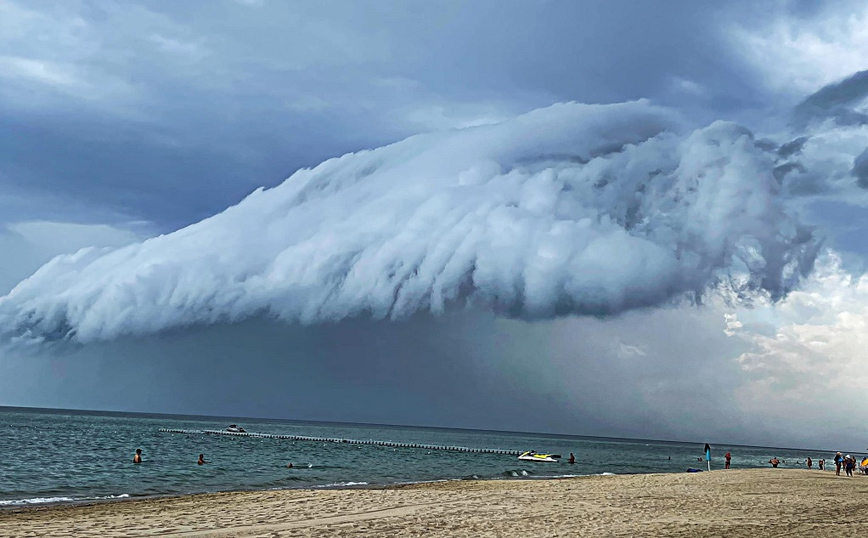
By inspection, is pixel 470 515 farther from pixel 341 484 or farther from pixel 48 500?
pixel 341 484

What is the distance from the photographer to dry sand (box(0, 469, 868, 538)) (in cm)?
2022

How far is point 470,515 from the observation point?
23.4 m

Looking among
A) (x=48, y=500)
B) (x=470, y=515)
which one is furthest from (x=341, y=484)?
(x=470, y=515)

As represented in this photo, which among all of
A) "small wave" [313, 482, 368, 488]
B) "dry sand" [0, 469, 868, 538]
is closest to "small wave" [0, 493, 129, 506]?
"dry sand" [0, 469, 868, 538]

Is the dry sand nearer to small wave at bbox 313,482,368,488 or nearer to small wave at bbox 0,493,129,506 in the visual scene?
small wave at bbox 0,493,129,506

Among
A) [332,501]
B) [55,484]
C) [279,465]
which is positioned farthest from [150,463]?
[332,501]

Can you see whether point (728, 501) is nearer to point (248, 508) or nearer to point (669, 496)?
point (669, 496)

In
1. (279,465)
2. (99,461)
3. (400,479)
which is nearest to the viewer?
(400,479)

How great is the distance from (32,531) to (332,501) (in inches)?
409

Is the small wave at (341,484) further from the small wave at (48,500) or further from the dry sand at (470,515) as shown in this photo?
the small wave at (48,500)

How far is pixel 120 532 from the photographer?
19.9 meters

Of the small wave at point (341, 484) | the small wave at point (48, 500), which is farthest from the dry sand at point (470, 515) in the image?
the small wave at point (341, 484)

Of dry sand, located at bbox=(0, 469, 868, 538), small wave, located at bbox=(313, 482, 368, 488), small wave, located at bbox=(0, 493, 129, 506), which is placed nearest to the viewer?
dry sand, located at bbox=(0, 469, 868, 538)

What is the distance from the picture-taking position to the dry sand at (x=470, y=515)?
20219 millimetres
